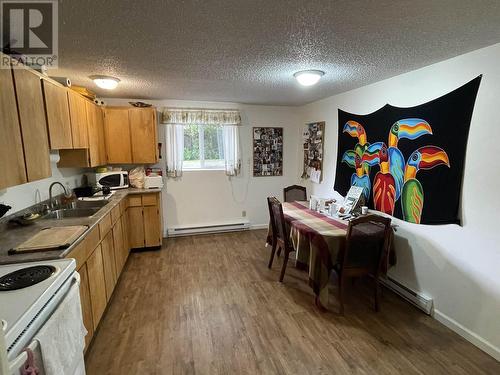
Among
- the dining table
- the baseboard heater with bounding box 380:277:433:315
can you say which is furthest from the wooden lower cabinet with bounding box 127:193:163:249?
the baseboard heater with bounding box 380:277:433:315

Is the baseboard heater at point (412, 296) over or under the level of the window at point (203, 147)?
under

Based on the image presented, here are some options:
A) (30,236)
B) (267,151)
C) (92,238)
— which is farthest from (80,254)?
(267,151)

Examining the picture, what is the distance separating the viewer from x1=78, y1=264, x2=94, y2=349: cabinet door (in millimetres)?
1853

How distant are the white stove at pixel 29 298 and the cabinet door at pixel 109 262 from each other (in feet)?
3.13

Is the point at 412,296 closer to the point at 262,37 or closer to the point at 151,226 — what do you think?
the point at 262,37

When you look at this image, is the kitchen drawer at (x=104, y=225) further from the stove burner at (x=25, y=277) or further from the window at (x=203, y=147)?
the window at (x=203, y=147)

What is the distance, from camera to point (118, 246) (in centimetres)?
301

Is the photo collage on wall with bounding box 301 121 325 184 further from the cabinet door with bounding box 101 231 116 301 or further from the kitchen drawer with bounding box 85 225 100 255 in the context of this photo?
the kitchen drawer with bounding box 85 225 100 255

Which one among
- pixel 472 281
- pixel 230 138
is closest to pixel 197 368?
pixel 472 281

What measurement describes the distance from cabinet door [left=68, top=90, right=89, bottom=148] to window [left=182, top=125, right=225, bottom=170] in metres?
1.63

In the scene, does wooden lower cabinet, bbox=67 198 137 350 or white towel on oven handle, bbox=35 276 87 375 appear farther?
wooden lower cabinet, bbox=67 198 137 350

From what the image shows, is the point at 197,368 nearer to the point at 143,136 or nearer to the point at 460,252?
the point at 460,252

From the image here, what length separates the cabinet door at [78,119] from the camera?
2.60 m

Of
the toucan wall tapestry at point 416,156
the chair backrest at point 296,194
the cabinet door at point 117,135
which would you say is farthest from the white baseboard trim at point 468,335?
the cabinet door at point 117,135
